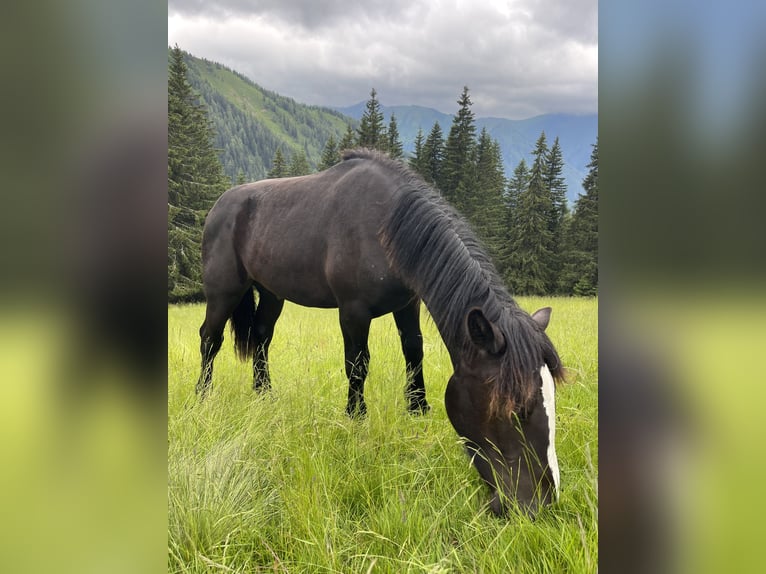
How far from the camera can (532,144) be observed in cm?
703

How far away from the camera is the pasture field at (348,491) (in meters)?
1.80

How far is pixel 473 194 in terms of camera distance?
6840mm

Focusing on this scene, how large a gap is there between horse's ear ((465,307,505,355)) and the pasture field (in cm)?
51

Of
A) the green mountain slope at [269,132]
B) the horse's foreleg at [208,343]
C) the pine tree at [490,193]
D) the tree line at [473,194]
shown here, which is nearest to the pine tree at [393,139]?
the tree line at [473,194]

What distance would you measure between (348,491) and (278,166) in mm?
6739

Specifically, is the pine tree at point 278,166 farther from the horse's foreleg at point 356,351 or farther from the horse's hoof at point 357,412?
the horse's hoof at point 357,412

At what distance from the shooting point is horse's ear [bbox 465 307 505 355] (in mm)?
2332

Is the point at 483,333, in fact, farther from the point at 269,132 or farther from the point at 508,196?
the point at 269,132

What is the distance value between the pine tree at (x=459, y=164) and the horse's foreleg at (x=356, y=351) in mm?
3291

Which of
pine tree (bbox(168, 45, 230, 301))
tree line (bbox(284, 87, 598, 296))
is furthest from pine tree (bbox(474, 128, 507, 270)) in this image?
pine tree (bbox(168, 45, 230, 301))

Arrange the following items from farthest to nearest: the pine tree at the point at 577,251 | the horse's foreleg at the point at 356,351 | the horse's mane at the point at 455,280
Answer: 1. the pine tree at the point at 577,251
2. the horse's foreleg at the point at 356,351
3. the horse's mane at the point at 455,280

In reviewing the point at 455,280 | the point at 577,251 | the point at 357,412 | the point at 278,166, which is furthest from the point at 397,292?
the point at 278,166
